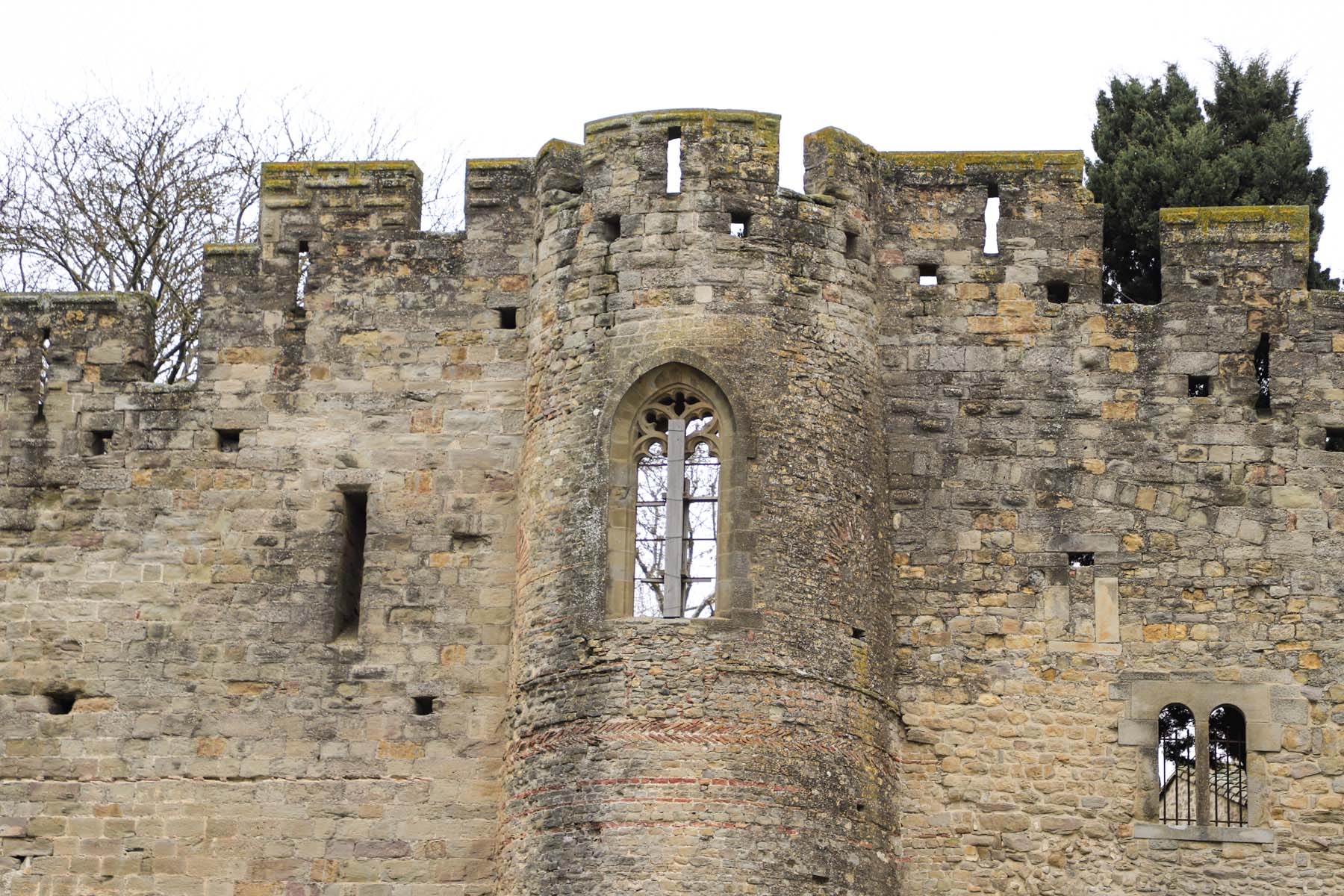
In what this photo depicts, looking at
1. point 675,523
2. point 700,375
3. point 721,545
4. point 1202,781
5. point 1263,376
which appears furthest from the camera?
point 1263,376

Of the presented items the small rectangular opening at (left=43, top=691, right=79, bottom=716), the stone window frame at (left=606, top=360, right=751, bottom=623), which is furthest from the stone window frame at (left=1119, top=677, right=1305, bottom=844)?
the small rectangular opening at (left=43, top=691, right=79, bottom=716)

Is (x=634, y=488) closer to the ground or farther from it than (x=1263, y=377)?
closer to the ground

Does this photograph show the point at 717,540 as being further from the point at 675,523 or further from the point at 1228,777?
the point at 1228,777

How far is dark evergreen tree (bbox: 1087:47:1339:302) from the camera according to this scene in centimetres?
2439

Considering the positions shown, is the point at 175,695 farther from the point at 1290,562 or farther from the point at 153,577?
the point at 1290,562

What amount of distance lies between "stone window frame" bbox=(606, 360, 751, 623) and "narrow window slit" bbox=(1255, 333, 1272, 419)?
4193mm

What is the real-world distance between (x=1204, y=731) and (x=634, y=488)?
455cm

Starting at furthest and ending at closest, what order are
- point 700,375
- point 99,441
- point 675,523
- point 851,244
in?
point 99,441
point 851,244
point 700,375
point 675,523

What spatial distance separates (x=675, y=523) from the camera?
19172mm

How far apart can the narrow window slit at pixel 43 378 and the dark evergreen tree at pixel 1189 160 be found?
367 inches

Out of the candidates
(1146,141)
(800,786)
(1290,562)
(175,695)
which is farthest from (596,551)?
(1146,141)

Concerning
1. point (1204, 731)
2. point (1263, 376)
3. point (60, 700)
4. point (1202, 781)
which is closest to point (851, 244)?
point (1263, 376)

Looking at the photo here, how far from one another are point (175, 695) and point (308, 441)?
224 centimetres

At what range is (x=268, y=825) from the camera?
20000mm
